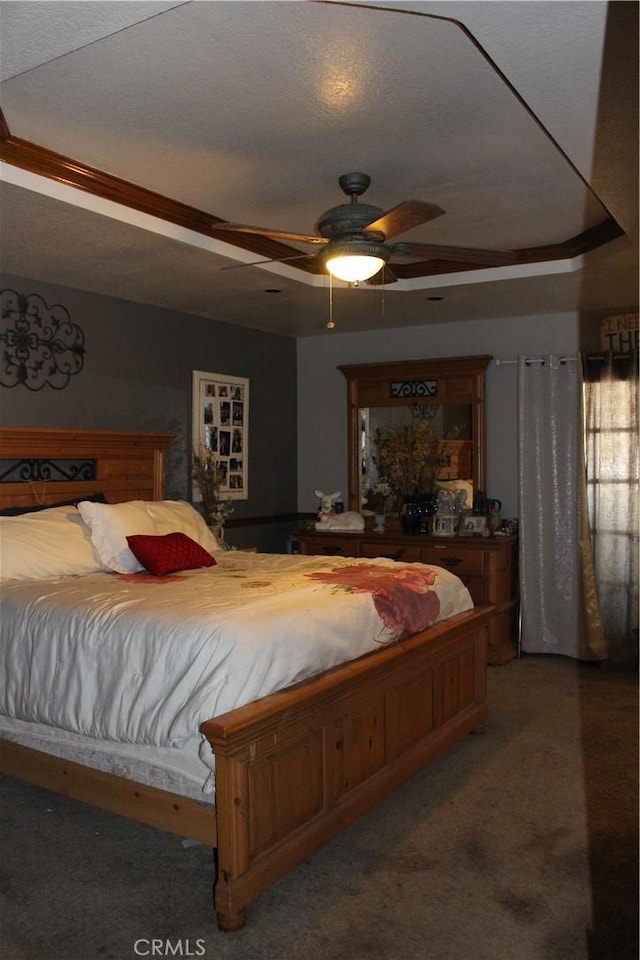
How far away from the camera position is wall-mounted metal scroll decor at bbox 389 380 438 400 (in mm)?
5926

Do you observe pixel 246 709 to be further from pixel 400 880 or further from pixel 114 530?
pixel 114 530

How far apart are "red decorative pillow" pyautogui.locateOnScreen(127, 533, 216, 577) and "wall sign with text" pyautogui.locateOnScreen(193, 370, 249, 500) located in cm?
152

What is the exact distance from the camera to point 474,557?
5.30 meters

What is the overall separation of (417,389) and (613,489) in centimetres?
159

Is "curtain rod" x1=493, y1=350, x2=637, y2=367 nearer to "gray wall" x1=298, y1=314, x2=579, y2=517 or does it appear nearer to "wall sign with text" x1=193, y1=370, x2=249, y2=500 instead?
A: "gray wall" x1=298, y1=314, x2=579, y2=517

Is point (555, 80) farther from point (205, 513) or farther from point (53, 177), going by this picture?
point (205, 513)

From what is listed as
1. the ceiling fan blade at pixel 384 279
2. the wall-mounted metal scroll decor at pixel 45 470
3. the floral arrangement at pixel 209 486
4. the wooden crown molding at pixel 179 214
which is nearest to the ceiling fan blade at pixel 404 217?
the wooden crown molding at pixel 179 214

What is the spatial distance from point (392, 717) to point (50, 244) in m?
2.64

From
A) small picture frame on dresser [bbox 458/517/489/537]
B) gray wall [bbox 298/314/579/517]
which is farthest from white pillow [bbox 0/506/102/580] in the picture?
gray wall [bbox 298/314/579/517]

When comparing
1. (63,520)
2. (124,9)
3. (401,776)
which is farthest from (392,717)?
(124,9)

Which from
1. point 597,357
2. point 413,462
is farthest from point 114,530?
point 597,357

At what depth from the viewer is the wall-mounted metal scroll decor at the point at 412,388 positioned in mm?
5926

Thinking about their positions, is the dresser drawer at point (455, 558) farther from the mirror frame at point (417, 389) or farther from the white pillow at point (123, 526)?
the white pillow at point (123, 526)

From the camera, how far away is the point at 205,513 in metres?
5.55
